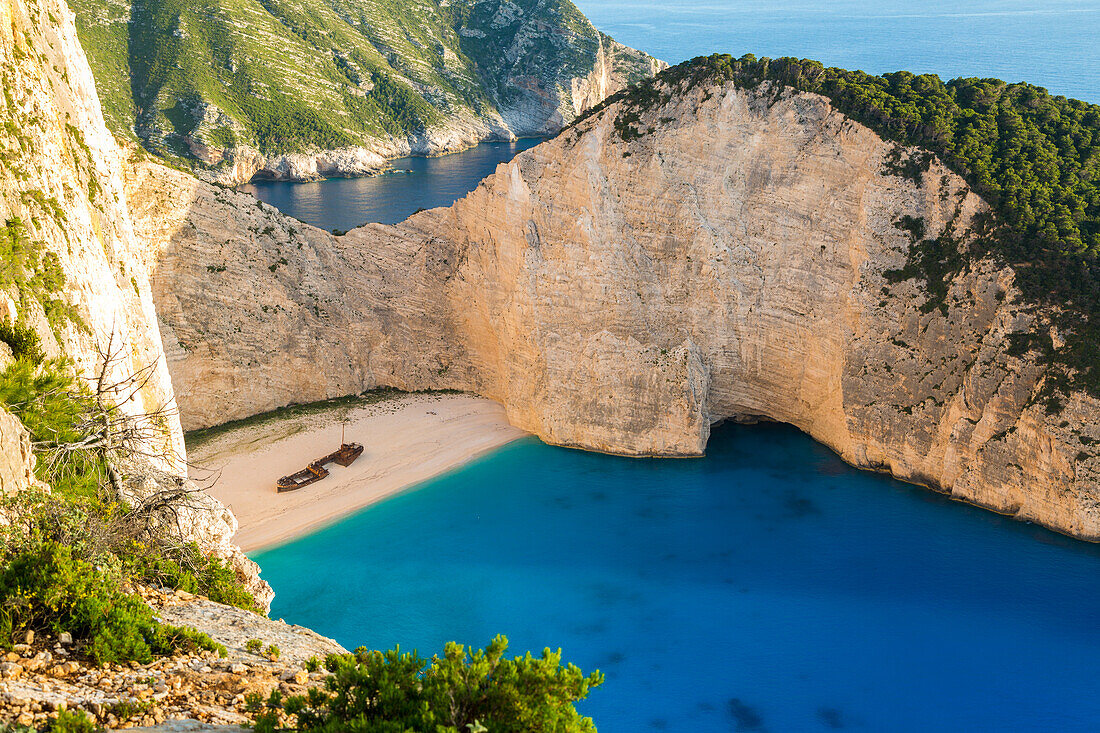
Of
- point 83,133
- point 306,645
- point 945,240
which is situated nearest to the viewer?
point 306,645

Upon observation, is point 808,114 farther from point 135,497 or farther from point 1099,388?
point 135,497

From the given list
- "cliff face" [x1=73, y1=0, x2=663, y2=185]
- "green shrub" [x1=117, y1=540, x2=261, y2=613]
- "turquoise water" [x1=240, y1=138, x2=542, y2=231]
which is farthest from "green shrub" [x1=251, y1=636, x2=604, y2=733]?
"cliff face" [x1=73, y1=0, x2=663, y2=185]

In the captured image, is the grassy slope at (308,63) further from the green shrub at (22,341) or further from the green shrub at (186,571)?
the green shrub at (186,571)

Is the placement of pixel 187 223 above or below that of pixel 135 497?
above

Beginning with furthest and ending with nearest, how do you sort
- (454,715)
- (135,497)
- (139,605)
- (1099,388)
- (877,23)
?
(877,23), (1099,388), (135,497), (139,605), (454,715)

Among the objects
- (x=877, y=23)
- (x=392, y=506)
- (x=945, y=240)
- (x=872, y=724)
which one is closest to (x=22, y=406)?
(x=392, y=506)

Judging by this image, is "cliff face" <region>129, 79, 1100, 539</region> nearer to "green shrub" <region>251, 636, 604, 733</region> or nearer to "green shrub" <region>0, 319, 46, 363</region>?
"green shrub" <region>0, 319, 46, 363</region>
